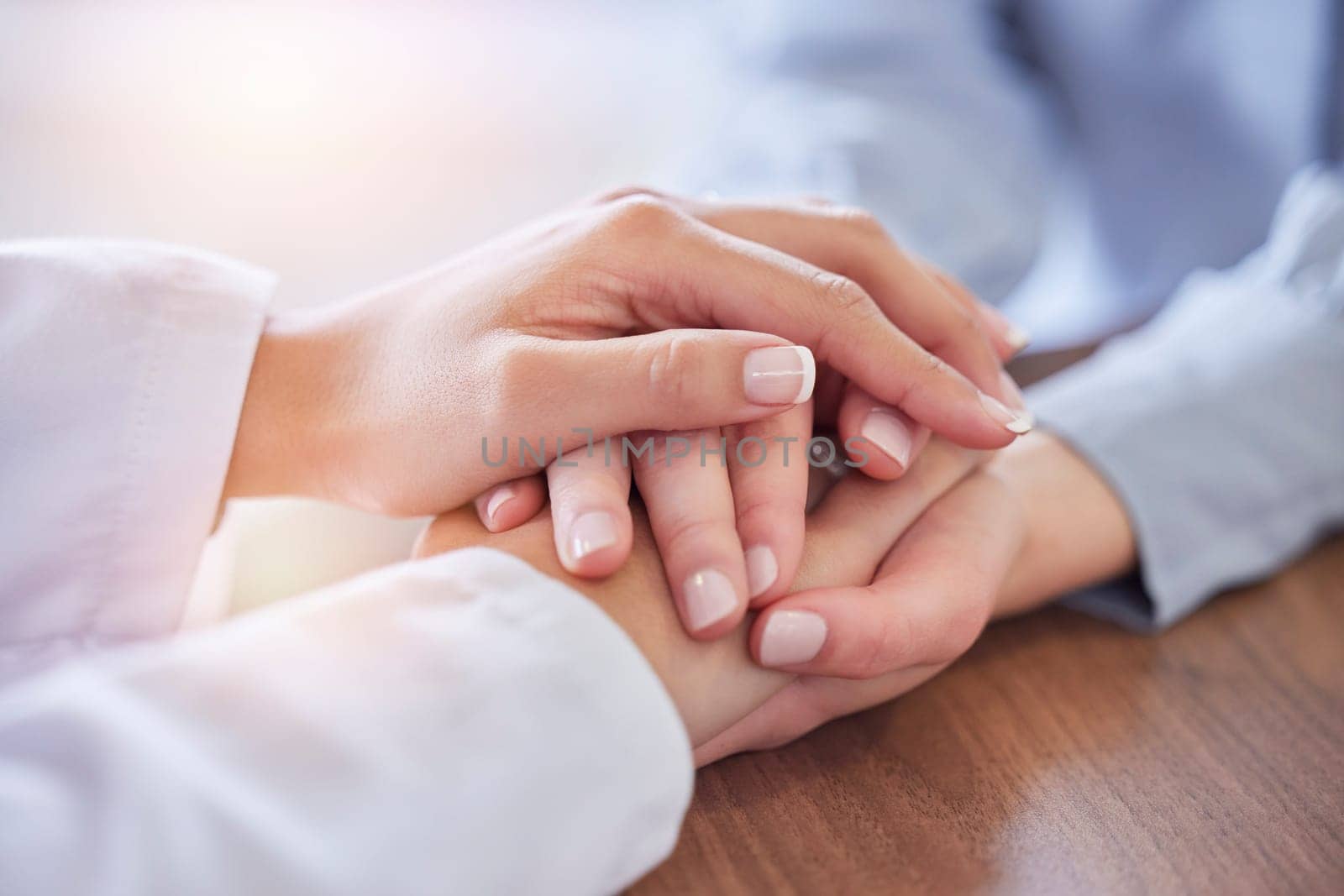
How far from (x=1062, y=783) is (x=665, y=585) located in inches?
7.6

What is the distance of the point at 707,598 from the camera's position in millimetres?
422

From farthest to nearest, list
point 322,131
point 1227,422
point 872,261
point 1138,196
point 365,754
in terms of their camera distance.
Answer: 1. point 1138,196
2. point 322,131
3. point 1227,422
4. point 872,261
5. point 365,754

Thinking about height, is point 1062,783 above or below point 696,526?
below

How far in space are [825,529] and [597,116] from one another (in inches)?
26.5

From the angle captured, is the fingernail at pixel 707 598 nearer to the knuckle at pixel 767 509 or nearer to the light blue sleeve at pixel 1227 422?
the knuckle at pixel 767 509

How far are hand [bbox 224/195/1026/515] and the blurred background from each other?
0.36 ft

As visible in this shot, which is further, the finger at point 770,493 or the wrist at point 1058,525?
the wrist at point 1058,525

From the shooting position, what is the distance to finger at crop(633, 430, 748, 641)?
42cm

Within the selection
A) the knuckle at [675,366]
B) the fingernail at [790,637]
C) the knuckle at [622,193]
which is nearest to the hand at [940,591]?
the fingernail at [790,637]

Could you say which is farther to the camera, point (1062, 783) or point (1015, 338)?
point (1015, 338)

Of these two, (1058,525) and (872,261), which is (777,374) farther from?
(1058,525)

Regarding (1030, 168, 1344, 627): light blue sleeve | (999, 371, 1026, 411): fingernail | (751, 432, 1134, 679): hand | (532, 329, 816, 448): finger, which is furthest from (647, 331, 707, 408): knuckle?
(1030, 168, 1344, 627): light blue sleeve

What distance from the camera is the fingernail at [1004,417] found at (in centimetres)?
50

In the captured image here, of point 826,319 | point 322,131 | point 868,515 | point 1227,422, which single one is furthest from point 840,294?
point 322,131
